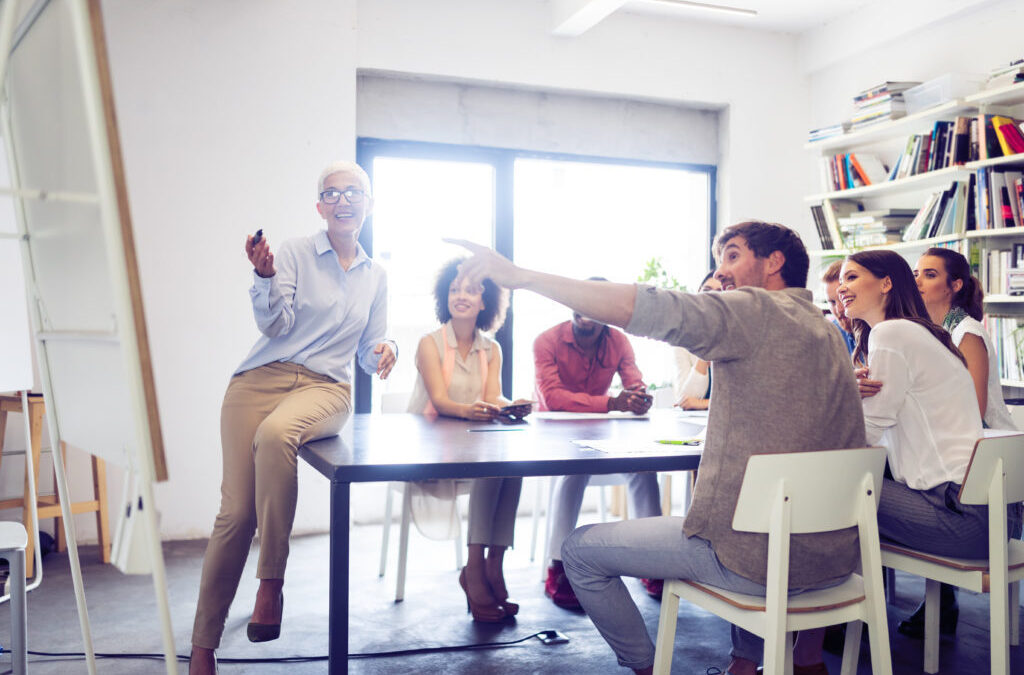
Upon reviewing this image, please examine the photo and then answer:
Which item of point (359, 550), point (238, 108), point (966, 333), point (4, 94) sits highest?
point (238, 108)

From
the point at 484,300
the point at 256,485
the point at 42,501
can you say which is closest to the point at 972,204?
the point at 484,300

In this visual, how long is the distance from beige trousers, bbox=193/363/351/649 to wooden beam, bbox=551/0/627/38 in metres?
2.72

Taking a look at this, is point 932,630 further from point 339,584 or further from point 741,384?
point 339,584

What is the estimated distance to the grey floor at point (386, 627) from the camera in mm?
2490

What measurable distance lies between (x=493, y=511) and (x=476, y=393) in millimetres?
461

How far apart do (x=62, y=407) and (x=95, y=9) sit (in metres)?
0.74

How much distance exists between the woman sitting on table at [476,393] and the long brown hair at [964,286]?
5.11ft

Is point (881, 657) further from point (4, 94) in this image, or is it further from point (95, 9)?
point (4, 94)

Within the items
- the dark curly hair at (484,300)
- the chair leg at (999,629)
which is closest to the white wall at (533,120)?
the dark curly hair at (484,300)

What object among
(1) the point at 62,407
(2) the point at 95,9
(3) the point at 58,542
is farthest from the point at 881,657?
(3) the point at 58,542

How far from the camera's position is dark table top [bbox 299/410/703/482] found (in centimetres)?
184

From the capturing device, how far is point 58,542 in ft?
12.5

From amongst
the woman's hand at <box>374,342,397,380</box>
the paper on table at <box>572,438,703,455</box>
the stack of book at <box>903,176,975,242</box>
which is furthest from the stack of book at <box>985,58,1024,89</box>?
the woman's hand at <box>374,342,397,380</box>

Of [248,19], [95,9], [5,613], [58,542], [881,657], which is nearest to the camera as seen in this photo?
[95,9]
